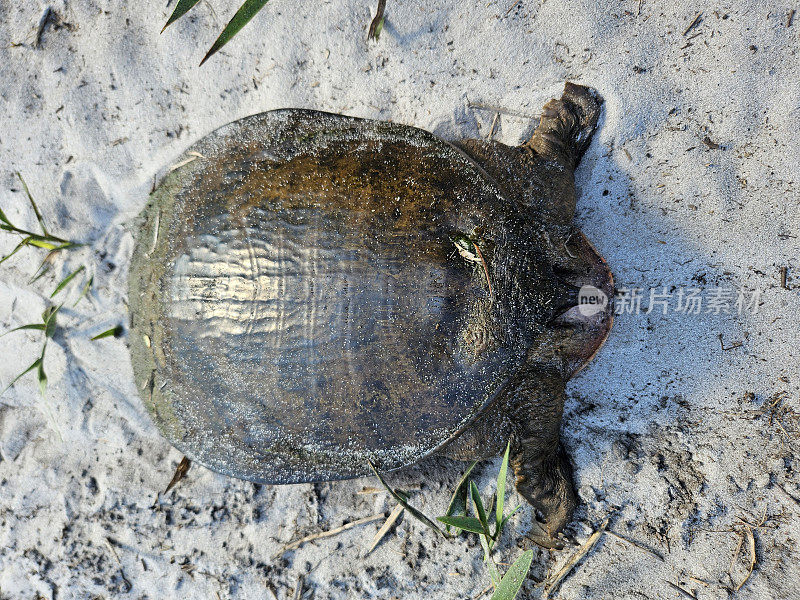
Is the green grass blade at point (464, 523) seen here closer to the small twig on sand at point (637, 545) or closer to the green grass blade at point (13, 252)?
the small twig on sand at point (637, 545)

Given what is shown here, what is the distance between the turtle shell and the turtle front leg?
32 centimetres

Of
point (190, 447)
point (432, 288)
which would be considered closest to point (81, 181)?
point (190, 447)

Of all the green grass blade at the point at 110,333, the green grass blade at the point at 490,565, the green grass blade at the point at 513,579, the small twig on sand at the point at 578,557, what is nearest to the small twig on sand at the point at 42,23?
the green grass blade at the point at 110,333

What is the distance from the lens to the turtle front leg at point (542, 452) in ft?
7.97

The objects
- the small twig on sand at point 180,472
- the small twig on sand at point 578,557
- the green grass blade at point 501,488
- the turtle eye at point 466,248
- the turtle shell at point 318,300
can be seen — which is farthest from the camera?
the small twig on sand at point 180,472

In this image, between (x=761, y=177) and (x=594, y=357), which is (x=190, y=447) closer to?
(x=594, y=357)

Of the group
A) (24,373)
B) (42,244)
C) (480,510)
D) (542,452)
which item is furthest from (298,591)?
(42,244)

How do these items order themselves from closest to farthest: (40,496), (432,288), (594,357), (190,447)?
1. (432,288)
2. (190,447)
3. (594,357)
4. (40,496)

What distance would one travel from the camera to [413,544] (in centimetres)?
276

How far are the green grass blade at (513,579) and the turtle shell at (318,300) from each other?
30.4 inches

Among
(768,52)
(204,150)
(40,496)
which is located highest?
(768,52)

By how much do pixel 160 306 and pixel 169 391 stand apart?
38 cm

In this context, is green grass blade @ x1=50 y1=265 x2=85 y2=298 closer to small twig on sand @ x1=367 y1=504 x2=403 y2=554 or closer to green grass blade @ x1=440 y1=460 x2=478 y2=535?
small twig on sand @ x1=367 y1=504 x2=403 y2=554

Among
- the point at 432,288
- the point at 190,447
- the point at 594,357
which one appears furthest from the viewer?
the point at 594,357
